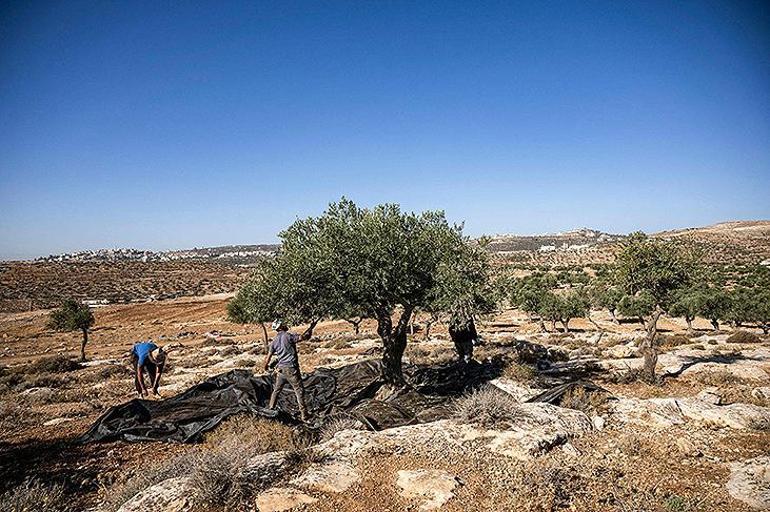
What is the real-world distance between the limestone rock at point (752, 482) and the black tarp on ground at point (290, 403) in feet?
19.9

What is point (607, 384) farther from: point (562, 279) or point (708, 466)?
point (562, 279)

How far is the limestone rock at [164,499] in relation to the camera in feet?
21.6

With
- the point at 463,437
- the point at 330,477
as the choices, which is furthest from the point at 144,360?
the point at 463,437

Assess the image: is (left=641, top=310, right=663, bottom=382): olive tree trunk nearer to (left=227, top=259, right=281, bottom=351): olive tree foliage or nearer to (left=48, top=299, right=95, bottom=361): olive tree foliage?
(left=227, top=259, right=281, bottom=351): olive tree foliage

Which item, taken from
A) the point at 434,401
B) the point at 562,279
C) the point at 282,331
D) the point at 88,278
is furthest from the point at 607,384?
the point at 88,278

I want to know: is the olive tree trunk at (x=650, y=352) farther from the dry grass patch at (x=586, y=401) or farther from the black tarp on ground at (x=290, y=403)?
the black tarp on ground at (x=290, y=403)

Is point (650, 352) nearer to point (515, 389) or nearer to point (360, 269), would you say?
point (515, 389)

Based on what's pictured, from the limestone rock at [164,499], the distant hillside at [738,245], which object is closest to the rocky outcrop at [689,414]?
the limestone rock at [164,499]

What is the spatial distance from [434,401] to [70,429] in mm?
10761

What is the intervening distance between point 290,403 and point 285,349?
10.7 ft

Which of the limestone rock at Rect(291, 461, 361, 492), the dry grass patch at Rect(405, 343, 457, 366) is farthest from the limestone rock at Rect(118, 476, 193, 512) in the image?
the dry grass patch at Rect(405, 343, 457, 366)

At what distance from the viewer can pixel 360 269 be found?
12648mm

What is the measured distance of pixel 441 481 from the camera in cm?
743

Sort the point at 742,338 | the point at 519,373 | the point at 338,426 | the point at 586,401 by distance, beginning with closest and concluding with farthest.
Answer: the point at 338,426 < the point at 586,401 < the point at 519,373 < the point at 742,338
